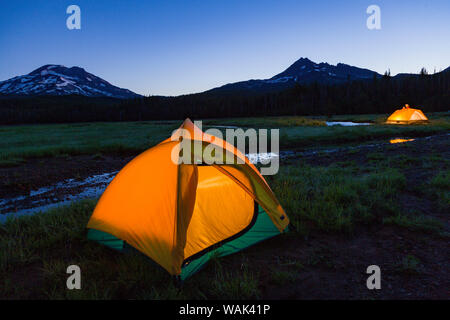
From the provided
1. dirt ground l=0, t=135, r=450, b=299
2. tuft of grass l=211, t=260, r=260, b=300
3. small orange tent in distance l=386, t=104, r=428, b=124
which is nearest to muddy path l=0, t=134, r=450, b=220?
tuft of grass l=211, t=260, r=260, b=300

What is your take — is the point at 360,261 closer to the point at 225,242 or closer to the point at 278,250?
the point at 278,250

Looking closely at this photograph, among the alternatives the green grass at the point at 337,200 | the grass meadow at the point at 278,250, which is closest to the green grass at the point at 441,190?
the grass meadow at the point at 278,250

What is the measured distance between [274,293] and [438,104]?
81.1 meters

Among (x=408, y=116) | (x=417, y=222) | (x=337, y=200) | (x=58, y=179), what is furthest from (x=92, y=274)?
(x=408, y=116)

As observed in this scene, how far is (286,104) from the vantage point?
316 ft

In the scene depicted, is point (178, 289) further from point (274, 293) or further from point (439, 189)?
point (439, 189)

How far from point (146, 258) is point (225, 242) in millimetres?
1414

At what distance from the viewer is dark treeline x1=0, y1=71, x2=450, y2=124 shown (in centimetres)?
7969

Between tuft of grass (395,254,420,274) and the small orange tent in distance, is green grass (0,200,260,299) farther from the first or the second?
the small orange tent in distance

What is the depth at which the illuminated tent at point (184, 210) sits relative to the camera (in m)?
3.89

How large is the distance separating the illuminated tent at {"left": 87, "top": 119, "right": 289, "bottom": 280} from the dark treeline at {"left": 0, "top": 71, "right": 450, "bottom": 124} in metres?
79.1

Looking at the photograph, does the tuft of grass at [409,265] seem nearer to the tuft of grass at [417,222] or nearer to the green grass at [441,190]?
the tuft of grass at [417,222]
